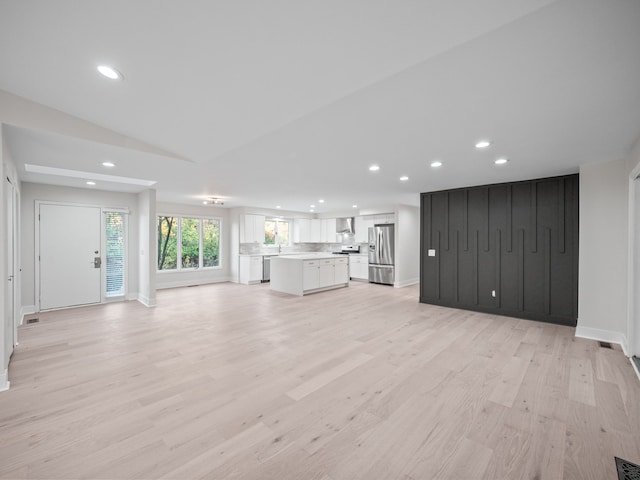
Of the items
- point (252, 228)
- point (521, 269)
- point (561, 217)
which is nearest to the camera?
point (561, 217)

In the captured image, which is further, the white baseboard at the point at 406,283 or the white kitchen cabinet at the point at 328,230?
the white kitchen cabinet at the point at 328,230

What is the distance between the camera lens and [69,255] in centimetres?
572

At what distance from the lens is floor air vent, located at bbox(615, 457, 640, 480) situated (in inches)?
64.8

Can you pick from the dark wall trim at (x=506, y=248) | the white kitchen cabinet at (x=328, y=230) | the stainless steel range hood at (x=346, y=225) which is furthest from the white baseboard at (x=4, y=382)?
the white kitchen cabinet at (x=328, y=230)

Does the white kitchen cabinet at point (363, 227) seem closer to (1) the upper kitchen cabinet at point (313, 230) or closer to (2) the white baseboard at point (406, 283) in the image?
(1) the upper kitchen cabinet at point (313, 230)

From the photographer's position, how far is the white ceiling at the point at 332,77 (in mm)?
1460

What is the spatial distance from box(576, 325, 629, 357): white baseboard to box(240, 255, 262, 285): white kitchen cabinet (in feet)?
24.6

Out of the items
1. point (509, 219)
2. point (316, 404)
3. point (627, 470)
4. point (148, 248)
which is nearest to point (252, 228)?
point (148, 248)

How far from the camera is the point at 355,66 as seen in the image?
1.83 meters

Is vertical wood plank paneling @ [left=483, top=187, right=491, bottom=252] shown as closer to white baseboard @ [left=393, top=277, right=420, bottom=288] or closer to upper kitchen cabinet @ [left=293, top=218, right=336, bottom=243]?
white baseboard @ [left=393, top=277, right=420, bottom=288]

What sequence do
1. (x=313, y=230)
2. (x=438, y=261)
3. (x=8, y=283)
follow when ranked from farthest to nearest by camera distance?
(x=313, y=230), (x=438, y=261), (x=8, y=283)

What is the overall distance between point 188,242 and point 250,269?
2.03m

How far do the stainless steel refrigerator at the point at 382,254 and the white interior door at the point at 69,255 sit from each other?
6987mm

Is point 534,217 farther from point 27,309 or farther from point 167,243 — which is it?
point 27,309
